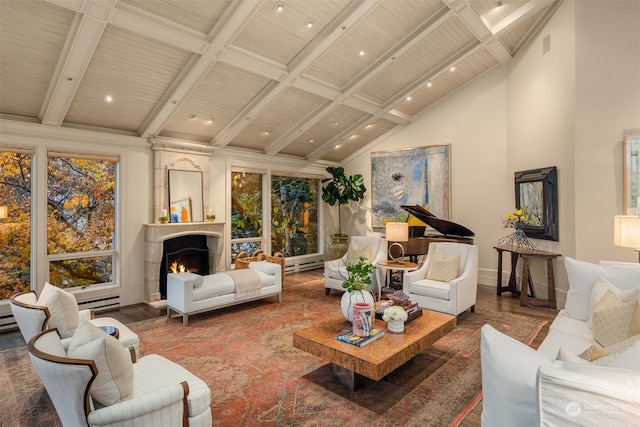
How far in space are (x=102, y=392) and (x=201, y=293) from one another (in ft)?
9.35

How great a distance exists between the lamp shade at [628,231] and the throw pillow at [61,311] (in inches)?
204

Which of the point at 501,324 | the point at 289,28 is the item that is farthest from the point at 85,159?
the point at 501,324

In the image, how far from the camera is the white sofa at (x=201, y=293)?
14.4ft

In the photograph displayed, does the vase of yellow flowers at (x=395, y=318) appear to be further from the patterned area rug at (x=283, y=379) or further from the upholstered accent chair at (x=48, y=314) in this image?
the upholstered accent chair at (x=48, y=314)

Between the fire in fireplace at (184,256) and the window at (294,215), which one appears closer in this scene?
the fire in fireplace at (184,256)

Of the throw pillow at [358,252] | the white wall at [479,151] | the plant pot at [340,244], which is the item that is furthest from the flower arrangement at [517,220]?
the plant pot at [340,244]

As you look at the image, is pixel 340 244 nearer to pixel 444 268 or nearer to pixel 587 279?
pixel 444 268

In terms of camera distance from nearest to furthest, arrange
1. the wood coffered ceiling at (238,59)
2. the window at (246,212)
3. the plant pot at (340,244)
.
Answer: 1. the wood coffered ceiling at (238,59)
2. the window at (246,212)
3. the plant pot at (340,244)

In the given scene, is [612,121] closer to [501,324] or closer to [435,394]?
[501,324]

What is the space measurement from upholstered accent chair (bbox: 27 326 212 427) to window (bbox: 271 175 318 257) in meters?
5.72

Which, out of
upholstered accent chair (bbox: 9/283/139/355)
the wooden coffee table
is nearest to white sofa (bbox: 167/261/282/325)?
upholstered accent chair (bbox: 9/283/139/355)

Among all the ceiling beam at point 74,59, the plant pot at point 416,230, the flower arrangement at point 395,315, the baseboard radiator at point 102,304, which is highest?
the ceiling beam at point 74,59

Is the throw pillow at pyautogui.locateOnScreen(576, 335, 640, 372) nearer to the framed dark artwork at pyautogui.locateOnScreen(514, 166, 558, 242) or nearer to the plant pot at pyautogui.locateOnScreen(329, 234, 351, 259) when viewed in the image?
the framed dark artwork at pyautogui.locateOnScreen(514, 166, 558, 242)

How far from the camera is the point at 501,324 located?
4371mm
